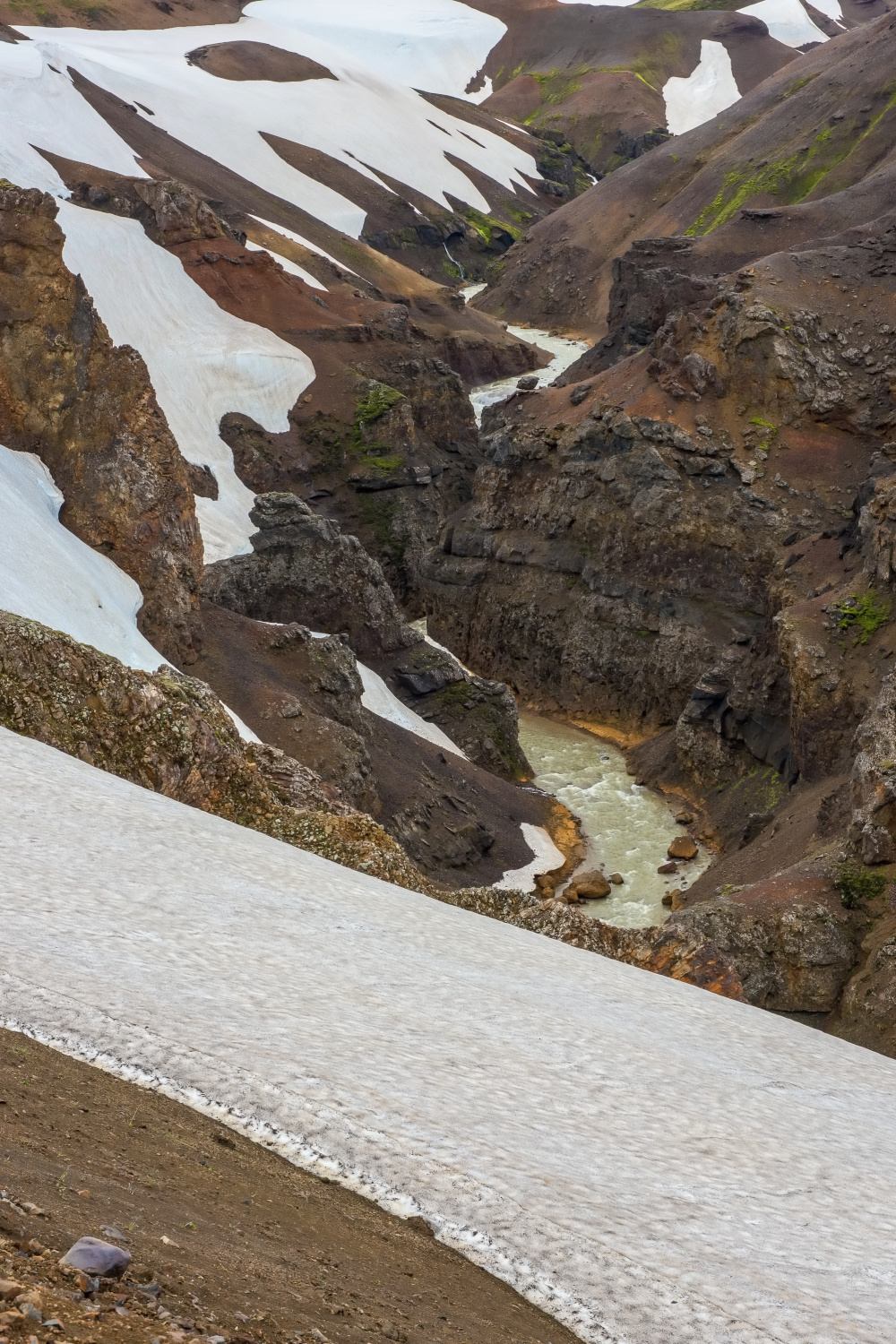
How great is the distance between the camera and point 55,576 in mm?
29703

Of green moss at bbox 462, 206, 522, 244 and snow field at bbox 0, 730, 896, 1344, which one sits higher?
snow field at bbox 0, 730, 896, 1344

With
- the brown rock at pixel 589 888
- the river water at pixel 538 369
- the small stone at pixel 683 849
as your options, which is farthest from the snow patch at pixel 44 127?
the brown rock at pixel 589 888

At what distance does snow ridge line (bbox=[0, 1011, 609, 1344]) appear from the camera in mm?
7727

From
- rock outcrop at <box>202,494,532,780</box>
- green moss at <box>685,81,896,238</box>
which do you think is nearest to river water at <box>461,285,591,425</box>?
green moss at <box>685,81,896,238</box>

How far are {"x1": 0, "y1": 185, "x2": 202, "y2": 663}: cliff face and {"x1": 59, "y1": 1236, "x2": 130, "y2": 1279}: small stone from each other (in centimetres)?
2989

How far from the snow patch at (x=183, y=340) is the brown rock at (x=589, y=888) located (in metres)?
29.9

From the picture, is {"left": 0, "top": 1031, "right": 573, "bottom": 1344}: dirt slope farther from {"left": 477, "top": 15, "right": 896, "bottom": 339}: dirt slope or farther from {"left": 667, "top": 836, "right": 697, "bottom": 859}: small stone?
{"left": 477, "top": 15, "right": 896, "bottom": 339}: dirt slope

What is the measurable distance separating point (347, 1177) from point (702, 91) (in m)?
202

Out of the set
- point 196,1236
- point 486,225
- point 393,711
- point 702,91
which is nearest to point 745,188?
point 486,225

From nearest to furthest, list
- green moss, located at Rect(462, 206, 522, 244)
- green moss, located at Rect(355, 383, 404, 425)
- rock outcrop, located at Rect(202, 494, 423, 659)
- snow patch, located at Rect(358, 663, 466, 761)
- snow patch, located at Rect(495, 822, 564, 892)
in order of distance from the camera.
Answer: snow patch, located at Rect(495, 822, 564, 892), snow patch, located at Rect(358, 663, 466, 761), rock outcrop, located at Rect(202, 494, 423, 659), green moss, located at Rect(355, 383, 404, 425), green moss, located at Rect(462, 206, 522, 244)

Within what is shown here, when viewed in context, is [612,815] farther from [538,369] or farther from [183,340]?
[538,369]

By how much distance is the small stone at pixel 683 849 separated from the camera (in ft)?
144

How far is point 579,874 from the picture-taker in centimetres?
4131

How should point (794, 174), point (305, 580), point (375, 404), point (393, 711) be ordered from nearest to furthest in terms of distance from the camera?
point (393, 711) < point (305, 580) < point (375, 404) < point (794, 174)
